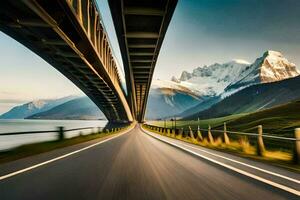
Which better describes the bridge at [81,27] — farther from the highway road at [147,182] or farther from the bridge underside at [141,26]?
the highway road at [147,182]

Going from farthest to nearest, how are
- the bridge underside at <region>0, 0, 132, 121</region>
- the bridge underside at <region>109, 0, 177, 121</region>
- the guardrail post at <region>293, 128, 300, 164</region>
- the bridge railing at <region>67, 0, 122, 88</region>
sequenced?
the bridge underside at <region>109, 0, 177, 121</region>
the bridge railing at <region>67, 0, 122, 88</region>
the bridge underside at <region>0, 0, 132, 121</region>
the guardrail post at <region>293, 128, 300, 164</region>

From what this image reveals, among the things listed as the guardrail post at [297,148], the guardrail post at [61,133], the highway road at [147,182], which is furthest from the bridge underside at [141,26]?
the highway road at [147,182]

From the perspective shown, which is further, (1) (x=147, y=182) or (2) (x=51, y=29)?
(2) (x=51, y=29)

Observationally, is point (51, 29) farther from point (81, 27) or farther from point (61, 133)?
point (61, 133)

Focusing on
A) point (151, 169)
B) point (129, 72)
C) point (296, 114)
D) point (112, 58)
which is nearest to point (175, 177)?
point (151, 169)

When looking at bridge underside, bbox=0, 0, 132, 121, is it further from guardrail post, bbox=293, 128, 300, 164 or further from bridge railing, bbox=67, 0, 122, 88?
guardrail post, bbox=293, 128, 300, 164

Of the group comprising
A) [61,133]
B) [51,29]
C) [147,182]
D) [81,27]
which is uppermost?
[51,29]

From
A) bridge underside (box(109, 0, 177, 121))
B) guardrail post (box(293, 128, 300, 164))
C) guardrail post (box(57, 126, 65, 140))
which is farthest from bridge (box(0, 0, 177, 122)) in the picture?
guardrail post (box(293, 128, 300, 164))

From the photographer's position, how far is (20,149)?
1606cm

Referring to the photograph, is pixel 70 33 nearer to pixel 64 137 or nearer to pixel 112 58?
pixel 64 137

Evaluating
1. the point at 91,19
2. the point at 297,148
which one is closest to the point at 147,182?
the point at 297,148

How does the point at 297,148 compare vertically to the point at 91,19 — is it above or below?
below

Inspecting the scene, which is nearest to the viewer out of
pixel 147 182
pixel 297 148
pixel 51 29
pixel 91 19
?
pixel 147 182

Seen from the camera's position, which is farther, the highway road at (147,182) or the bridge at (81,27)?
the bridge at (81,27)
